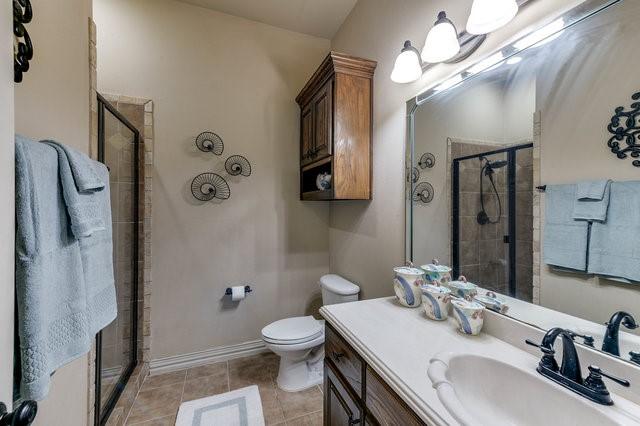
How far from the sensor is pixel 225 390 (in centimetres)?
187

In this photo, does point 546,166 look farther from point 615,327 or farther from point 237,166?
point 237,166

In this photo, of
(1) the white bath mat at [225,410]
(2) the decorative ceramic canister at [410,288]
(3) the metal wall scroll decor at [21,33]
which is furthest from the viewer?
(1) the white bath mat at [225,410]

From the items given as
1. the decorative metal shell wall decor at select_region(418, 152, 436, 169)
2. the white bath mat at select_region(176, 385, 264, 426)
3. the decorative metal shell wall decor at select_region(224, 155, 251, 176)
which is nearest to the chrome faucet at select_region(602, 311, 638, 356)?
the decorative metal shell wall decor at select_region(418, 152, 436, 169)

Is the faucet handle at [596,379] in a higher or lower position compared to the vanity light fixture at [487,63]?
lower

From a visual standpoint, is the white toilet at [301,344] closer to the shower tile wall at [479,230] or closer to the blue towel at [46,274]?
the shower tile wall at [479,230]

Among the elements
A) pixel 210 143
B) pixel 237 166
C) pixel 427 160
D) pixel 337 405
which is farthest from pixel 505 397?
pixel 210 143

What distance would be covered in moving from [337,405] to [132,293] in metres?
1.72

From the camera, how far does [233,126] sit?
88.8 inches

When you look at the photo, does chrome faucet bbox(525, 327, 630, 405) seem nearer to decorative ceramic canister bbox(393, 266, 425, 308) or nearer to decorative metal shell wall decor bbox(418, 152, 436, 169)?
decorative ceramic canister bbox(393, 266, 425, 308)

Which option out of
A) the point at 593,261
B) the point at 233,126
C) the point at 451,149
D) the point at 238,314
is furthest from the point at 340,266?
the point at 593,261

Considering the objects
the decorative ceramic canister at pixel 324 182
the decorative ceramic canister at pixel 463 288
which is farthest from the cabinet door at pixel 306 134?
the decorative ceramic canister at pixel 463 288

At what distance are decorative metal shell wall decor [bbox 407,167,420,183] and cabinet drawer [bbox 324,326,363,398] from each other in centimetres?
91

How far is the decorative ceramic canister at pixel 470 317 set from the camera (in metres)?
0.98

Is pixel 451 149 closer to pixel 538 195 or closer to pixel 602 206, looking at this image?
pixel 538 195
